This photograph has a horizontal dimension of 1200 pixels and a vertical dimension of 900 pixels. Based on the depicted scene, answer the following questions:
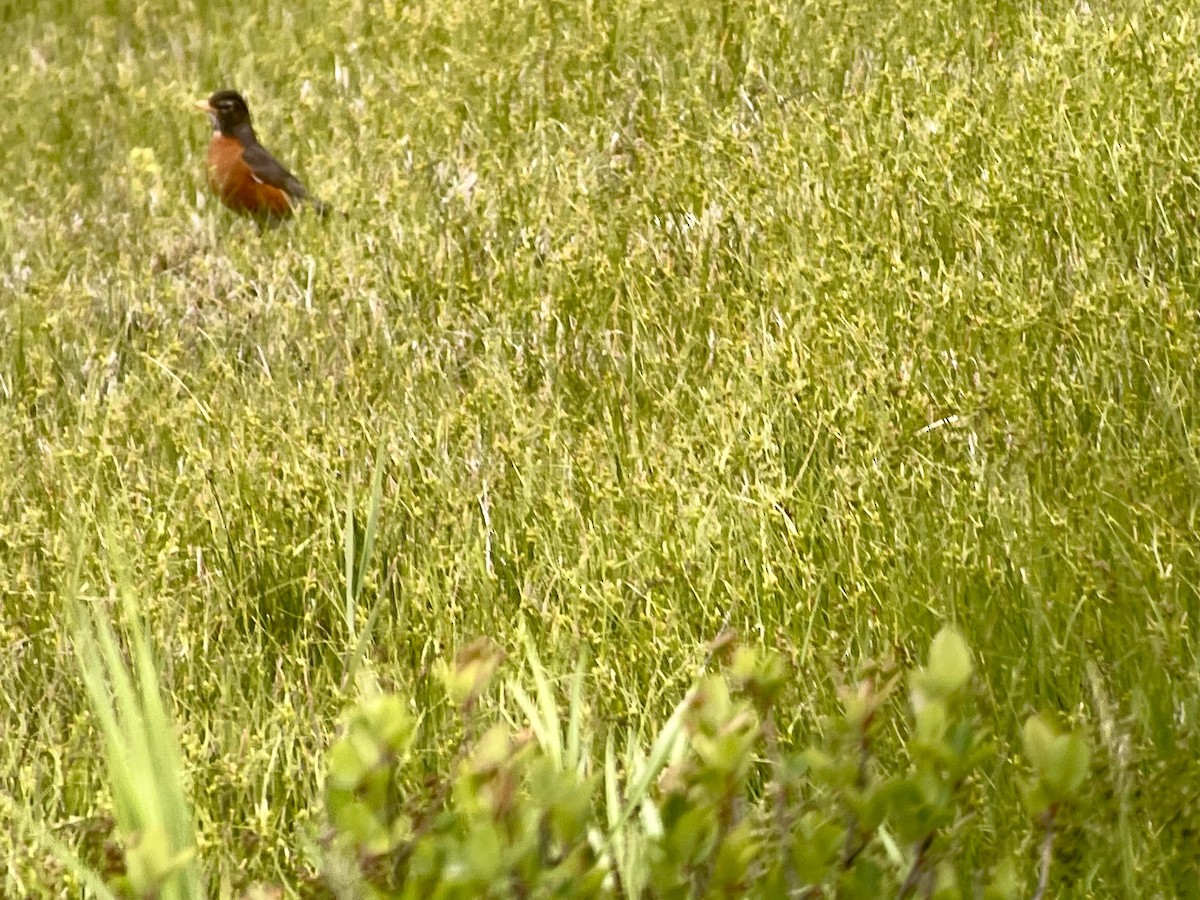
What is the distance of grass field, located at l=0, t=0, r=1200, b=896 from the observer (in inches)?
94.5

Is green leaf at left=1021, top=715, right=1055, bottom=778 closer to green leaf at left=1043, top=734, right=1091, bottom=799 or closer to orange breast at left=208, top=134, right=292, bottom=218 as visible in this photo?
green leaf at left=1043, top=734, right=1091, bottom=799

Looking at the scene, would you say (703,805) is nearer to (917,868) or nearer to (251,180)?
(917,868)

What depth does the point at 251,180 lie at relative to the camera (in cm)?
517

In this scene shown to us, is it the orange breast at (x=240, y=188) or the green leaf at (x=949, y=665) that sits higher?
the green leaf at (x=949, y=665)

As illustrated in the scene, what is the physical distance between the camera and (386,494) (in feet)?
10.4

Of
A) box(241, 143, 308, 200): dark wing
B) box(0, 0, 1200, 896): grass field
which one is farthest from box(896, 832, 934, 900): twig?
box(241, 143, 308, 200): dark wing

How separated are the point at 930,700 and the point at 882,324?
2.02m

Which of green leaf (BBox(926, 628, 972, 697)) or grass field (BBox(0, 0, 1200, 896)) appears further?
grass field (BBox(0, 0, 1200, 896))

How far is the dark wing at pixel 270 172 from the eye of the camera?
5.16 metres

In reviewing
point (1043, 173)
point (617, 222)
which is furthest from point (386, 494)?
point (1043, 173)

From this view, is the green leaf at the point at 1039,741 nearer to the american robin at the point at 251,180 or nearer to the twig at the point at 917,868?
the twig at the point at 917,868

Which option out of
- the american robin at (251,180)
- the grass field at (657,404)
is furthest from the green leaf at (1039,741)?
the american robin at (251,180)

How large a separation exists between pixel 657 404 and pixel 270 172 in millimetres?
2483

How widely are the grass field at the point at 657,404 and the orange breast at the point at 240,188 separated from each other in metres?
0.16
